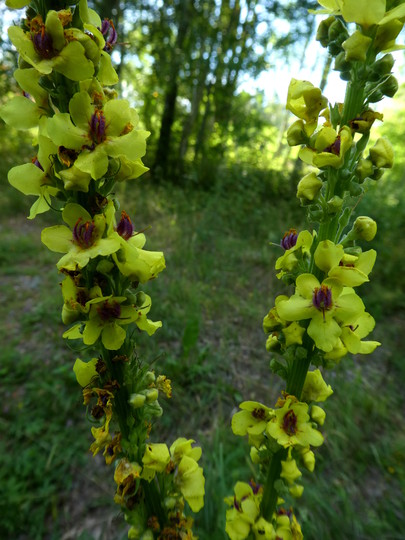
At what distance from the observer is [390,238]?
18.7 ft

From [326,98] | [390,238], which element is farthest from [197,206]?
[326,98]

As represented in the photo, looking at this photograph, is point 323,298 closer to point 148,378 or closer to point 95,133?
point 148,378

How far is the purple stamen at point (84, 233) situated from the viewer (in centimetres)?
76

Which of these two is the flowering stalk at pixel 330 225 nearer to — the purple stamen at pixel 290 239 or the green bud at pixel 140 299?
the purple stamen at pixel 290 239

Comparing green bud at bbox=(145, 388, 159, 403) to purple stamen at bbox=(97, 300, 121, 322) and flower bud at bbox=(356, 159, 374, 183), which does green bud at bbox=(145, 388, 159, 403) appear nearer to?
purple stamen at bbox=(97, 300, 121, 322)

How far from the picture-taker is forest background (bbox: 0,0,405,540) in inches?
95.3

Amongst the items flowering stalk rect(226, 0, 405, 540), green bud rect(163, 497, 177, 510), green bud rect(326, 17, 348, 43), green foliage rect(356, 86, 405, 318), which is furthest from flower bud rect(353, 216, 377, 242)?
green foliage rect(356, 86, 405, 318)

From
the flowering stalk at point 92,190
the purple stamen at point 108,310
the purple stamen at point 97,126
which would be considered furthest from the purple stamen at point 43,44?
the purple stamen at point 108,310

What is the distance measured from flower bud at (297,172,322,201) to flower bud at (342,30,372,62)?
270 millimetres

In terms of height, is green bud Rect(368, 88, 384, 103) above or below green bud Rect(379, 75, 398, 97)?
below

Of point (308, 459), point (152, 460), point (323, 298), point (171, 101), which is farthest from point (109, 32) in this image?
point (171, 101)

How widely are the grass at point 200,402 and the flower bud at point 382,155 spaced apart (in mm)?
812

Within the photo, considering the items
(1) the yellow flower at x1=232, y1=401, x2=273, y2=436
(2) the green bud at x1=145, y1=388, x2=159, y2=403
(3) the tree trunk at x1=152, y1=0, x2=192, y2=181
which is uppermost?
(3) the tree trunk at x1=152, y1=0, x2=192, y2=181

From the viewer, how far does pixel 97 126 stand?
757 millimetres
